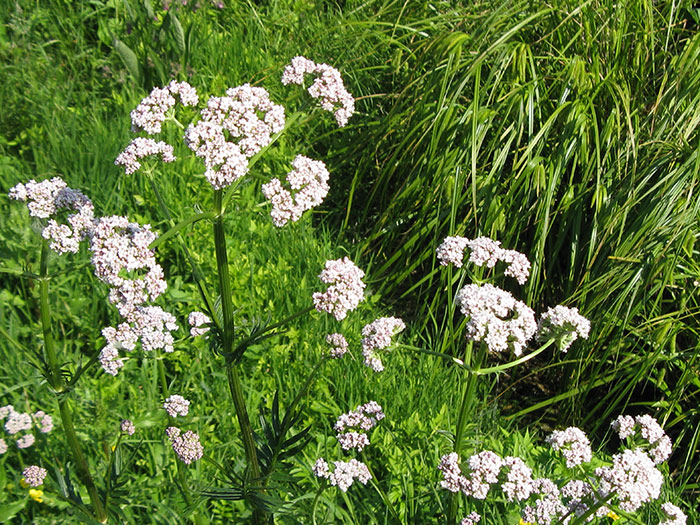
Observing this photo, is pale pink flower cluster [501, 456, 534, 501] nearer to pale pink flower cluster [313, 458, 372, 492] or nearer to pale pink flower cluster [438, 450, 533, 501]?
pale pink flower cluster [438, 450, 533, 501]

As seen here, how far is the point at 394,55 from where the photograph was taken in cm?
397

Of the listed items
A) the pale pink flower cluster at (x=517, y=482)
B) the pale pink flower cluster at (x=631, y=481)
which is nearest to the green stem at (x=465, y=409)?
the pale pink flower cluster at (x=517, y=482)

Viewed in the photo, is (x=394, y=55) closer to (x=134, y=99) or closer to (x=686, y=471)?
(x=134, y=99)

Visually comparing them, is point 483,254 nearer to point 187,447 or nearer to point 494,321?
point 494,321

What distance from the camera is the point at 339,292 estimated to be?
1522 millimetres

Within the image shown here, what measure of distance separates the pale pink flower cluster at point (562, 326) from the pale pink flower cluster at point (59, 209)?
3.71 ft

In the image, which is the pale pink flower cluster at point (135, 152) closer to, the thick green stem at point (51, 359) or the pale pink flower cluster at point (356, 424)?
the thick green stem at point (51, 359)

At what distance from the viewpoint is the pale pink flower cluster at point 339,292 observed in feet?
4.95

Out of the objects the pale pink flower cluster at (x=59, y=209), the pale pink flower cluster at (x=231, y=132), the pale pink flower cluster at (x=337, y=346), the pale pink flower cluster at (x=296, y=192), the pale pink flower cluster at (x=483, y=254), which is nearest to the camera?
the pale pink flower cluster at (x=231, y=132)

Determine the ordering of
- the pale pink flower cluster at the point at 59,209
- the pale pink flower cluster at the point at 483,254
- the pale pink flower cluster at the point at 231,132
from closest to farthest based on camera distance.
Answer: the pale pink flower cluster at the point at 231,132 → the pale pink flower cluster at the point at 59,209 → the pale pink flower cluster at the point at 483,254

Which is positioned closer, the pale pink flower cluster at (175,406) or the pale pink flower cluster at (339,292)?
the pale pink flower cluster at (339,292)

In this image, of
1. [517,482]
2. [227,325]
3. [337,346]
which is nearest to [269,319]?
[227,325]

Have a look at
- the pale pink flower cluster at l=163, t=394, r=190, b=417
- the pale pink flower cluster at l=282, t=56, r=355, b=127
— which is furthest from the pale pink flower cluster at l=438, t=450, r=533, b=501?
the pale pink flower cluster at l=282, t=56, r=355, b=127

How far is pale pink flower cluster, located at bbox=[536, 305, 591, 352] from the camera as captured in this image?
1.67 m
